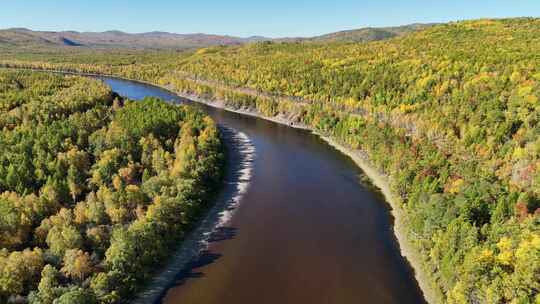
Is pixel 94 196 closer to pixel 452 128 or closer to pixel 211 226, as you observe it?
pixel 211 226

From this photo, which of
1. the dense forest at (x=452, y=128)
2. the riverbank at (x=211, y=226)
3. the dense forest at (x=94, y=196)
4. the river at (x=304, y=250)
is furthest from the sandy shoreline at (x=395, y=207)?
the dense forest at (x=94, y=196)

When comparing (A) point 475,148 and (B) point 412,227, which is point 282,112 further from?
(B) point 412,227

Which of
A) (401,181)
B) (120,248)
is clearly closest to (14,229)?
(120,248)

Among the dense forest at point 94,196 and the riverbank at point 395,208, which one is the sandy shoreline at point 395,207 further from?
the dense forest at point 94,196

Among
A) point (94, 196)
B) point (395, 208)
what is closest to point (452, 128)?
point (395, 208)

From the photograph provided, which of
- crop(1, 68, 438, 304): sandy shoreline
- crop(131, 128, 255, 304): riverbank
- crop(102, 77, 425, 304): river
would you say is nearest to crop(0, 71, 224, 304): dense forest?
crop(131, 128, 255, 304): riverbank

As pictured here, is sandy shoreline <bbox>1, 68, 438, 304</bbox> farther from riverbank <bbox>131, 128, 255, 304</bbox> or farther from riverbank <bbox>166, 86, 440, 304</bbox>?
riverbank <bbox>131, 128, 255, 304</bbox>
